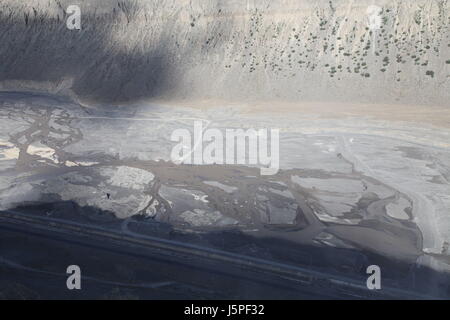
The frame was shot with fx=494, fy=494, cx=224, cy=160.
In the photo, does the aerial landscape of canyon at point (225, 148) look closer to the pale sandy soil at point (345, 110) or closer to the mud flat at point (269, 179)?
the mud flat at point (269, 179)

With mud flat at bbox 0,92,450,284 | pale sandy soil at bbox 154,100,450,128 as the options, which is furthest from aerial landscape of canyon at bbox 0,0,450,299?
pale sandy soil at bbox 154,100,450,128

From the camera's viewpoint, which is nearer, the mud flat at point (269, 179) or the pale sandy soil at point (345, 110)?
the mud flat at point (269, 179)

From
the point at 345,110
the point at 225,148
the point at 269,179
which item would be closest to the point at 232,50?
the point at 345,110

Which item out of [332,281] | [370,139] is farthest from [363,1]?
[332,281]

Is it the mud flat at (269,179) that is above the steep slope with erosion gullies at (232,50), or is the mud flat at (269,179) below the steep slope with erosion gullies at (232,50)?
below

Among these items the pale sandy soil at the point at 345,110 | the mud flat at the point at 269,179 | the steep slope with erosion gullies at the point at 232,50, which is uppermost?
the steep slope with erosion gullies at the point at 232,50

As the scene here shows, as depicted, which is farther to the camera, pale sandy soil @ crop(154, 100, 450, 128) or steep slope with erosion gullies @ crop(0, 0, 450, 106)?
steep slope with erosion gullies @ crop(0, 0, 450, 106)

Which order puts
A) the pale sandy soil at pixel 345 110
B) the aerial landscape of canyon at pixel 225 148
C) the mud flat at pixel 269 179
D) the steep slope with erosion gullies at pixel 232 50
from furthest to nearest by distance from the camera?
1. the steep slope with erosion gullies at pixel 232 50
2. the pale sandy soil at pixel 345 110
3. the mud flat at pixel 269 179
4. the aerial landscape of canyon at pixel 225 148

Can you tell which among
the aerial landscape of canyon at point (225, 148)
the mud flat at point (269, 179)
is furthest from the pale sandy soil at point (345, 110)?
the mud flat at point (269, 179)

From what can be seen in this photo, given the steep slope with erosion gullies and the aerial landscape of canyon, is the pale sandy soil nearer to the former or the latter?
the aerial landscape of canyon
